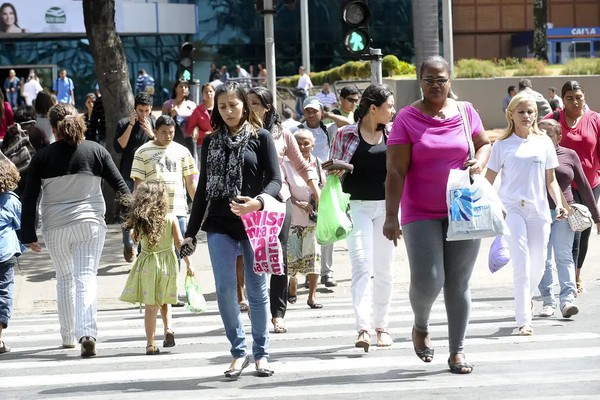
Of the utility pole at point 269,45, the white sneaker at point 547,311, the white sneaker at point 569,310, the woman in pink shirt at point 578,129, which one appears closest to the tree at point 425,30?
the utility pole at point 269,45

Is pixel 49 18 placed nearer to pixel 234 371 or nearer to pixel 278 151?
pixel 278 151

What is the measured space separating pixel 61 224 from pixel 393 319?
9.73 ft

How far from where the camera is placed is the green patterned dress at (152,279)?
930cm

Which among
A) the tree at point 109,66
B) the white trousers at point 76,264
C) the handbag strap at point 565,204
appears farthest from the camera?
the tree at point 109,66

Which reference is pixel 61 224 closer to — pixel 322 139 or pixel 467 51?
pixel 322 139

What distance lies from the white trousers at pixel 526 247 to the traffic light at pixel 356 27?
603cm

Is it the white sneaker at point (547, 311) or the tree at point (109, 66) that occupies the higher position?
the tree at point (109, 66)

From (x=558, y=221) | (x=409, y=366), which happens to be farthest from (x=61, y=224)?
(x=558, y=221)

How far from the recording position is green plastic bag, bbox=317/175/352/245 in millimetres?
9023

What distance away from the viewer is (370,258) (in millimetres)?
9047

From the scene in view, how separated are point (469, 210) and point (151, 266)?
9.78 ft

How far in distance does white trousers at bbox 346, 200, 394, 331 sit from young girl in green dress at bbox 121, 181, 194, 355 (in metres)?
1.27

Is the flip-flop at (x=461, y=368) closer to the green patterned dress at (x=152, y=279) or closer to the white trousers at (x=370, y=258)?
the white trousers at (x=370, y=258)

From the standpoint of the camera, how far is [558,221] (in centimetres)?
1075
